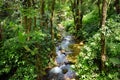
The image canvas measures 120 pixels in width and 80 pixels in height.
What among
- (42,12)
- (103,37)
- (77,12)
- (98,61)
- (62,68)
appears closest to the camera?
(103,37)

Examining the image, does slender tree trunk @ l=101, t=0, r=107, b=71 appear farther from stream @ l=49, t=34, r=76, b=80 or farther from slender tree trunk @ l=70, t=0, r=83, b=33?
slender tree trunk @ l=70, t=0, r=83, b=33

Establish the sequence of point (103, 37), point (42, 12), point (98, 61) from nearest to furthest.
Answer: point (103, 37), point (98, 61), point (42, 12)

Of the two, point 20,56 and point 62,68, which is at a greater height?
point 20,56

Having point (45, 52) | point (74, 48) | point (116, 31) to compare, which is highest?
point (116, 31)

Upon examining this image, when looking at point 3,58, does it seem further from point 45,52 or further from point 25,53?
point 45,52

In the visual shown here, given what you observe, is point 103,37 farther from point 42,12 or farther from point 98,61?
point 42,12

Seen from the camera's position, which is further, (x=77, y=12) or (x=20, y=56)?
(x=77, y=12)

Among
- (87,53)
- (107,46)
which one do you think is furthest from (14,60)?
(107,46)

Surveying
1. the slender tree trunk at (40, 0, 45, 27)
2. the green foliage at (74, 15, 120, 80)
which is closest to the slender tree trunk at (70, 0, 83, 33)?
the slender tree trunk at (40, 0, 45, 27)

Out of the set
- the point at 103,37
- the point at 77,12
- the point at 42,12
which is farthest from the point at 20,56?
the point at 77,12

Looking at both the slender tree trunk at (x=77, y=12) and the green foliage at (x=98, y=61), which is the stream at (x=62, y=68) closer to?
the green foliage at (x=98, y=61)

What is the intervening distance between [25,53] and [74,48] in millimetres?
6013

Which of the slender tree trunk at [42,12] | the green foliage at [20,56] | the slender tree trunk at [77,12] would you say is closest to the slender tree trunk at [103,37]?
the green foliage at [20,56]

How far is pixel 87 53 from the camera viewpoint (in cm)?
1145
